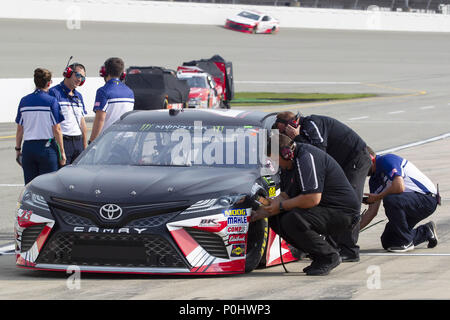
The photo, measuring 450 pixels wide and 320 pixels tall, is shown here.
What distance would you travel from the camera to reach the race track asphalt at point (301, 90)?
22.6 feet

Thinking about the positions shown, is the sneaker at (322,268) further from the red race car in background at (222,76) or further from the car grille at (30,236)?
the red race car in background at (222,76)

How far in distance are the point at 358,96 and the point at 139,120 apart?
28601 mm

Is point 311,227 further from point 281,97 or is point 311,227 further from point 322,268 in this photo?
point 281,97

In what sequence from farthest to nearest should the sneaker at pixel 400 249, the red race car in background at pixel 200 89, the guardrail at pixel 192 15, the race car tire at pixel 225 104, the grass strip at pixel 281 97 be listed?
the guardrail at pixel 192 15 < the grass strip at pixel 281 97 < the race car tire at pixel 225 104 < the red race car in background at pixel 200 89 < the sneaker at pixel 400 249

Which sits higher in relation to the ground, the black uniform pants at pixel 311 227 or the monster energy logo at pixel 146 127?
the monster energy logo at pixel 146 127

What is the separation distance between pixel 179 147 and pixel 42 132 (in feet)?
6.59

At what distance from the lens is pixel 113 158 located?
846 cm

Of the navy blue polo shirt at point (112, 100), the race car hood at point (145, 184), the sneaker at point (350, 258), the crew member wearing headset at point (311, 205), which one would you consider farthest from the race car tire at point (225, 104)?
the crew member wearing headset at point (311, 205)

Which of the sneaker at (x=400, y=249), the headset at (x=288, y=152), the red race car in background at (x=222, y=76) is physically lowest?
the red race car in background at (x=222, y=76)

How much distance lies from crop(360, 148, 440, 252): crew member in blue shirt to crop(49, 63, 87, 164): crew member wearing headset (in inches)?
126

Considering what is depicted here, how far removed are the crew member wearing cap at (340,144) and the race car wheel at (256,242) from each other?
0.80 meters

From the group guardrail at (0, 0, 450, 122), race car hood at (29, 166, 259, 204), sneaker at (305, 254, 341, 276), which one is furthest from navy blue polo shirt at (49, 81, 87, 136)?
guardrail at (0, 0, 450, 122)

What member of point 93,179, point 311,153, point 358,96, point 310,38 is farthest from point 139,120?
point 310,38

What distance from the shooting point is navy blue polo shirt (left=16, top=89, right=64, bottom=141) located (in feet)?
31.7
